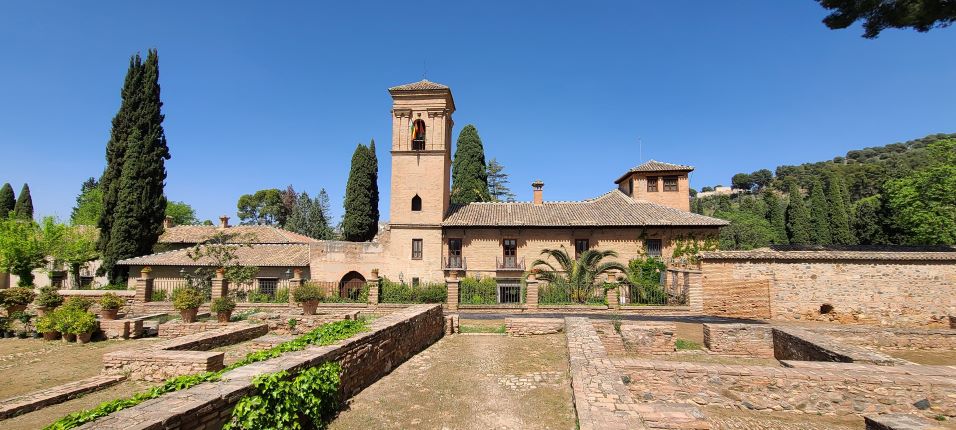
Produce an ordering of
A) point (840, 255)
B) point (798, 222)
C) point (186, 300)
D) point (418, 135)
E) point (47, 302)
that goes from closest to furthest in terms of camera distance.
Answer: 1. point (186, 300)
2. point (47, 302)
3. point (840, 255)
4. point (418, 135)
5. point (798, 222)

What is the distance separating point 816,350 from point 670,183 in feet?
72.3

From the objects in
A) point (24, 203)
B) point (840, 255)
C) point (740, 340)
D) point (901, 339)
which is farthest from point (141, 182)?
A: point (24, 203)

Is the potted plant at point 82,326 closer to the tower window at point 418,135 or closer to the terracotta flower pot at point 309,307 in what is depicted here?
the terracotta flower pot at point 309,307

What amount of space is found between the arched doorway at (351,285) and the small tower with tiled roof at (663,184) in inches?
758

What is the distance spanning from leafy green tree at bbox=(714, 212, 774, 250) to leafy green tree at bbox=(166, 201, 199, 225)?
6675 centimetres

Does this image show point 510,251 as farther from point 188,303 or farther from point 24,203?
point 24,203

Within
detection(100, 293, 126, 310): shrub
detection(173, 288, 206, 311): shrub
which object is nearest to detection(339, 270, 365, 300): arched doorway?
detection(173, 288, 206, 311): shrub

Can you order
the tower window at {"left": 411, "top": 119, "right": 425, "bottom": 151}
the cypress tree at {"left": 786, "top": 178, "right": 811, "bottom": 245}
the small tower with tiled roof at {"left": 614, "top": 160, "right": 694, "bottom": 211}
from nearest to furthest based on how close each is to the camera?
the tower window at {"left": 411, "top": 119, "right": 425, "bottom": 151} → the small tower with tiled roof at {"left": 614, "top": 160, "right": 694, "bottom": 211} → the cypress tree at {"left": 786, "top": 178, "right": 811, "bottom": 245}

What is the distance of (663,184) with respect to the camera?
1187 inches

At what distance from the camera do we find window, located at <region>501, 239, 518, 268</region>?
25.5 metres

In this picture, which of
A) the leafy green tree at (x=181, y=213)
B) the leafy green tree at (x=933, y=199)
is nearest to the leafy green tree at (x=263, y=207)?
the leafy green tree at (x=181, y=213)

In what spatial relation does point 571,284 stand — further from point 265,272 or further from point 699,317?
point 265,272

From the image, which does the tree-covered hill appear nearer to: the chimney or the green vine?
the chimney

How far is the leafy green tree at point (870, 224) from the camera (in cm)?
3488
